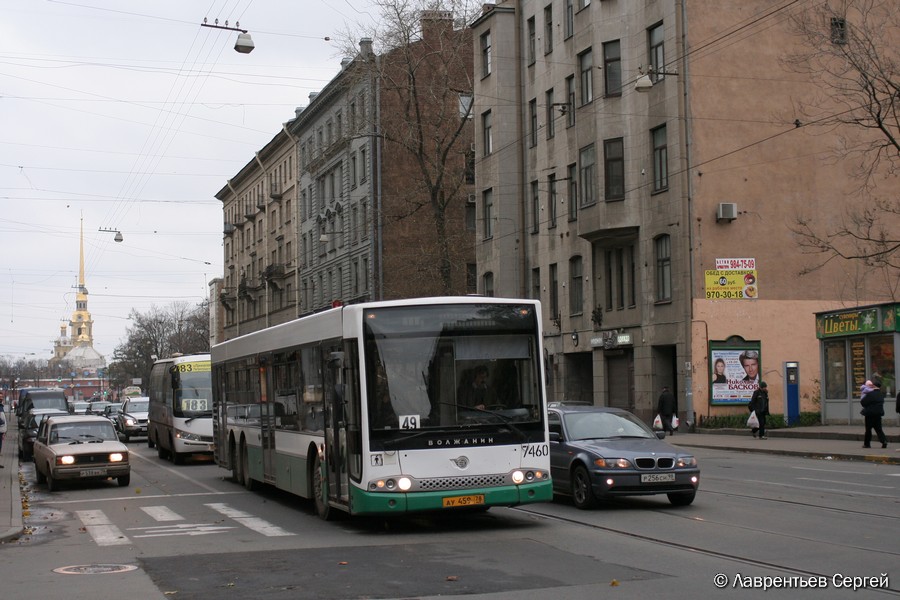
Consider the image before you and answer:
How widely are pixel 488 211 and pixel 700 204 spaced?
54.7ft

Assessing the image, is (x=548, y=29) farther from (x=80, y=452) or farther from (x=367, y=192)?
(x=80, y=452)

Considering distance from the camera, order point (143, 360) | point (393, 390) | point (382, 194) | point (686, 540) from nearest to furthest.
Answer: point (686, 540) → point (393, 390) → point (382, 194) → point (143, 360)

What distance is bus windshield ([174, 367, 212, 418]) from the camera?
104ft

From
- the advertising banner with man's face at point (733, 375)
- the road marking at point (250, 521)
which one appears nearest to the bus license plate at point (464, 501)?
the road marking at point (250, 521)

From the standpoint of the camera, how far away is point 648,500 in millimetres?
17344

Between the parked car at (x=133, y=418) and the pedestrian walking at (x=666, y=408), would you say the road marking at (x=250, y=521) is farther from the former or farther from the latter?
the parked car at (x=133, y=418)

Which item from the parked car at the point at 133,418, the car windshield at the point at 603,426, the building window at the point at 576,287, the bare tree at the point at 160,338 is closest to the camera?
the car windshield at the point at 603,426

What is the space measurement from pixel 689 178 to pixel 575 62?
9043 millimetres

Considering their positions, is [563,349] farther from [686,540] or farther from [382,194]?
[686,540]

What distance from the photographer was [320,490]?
16.0 metres

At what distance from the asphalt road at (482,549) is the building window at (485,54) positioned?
3763cm

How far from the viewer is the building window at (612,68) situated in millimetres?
43688

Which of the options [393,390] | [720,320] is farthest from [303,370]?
[720,320]

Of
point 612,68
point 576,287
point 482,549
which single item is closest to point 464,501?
point 482,549
